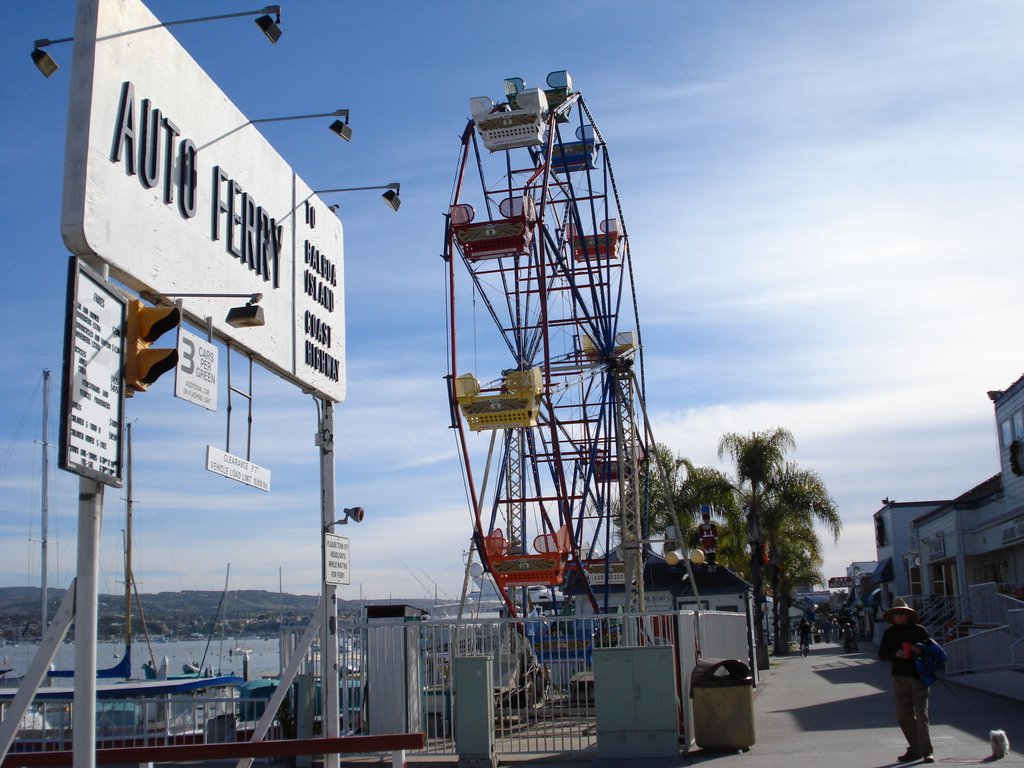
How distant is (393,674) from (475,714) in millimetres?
2116

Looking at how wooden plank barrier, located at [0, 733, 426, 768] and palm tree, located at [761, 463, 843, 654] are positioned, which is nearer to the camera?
wooden plank barrier, located at [0, 733, 426, 768]

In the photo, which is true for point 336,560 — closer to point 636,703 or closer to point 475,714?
point 475,714

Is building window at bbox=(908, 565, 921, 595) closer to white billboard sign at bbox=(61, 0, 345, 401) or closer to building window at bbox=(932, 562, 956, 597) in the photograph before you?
building window at bbox=(932, 562, 956, 597)

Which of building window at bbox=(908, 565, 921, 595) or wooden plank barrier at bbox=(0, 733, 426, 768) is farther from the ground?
building window at bbox=(908, 565, 921, 595)

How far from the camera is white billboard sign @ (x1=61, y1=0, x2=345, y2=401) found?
7004 mm

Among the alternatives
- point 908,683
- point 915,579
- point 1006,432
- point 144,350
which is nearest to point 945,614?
point 1006,432

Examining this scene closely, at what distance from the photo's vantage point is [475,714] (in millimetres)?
13570

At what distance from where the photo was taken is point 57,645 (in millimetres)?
6344

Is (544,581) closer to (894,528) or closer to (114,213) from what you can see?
(114,213)

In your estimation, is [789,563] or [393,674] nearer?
[393,674]

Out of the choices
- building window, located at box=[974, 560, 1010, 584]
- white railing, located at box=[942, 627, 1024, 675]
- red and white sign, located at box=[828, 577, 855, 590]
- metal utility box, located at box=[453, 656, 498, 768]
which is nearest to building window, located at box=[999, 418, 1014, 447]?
building window, located at box=[974, 560, 1010, 584]

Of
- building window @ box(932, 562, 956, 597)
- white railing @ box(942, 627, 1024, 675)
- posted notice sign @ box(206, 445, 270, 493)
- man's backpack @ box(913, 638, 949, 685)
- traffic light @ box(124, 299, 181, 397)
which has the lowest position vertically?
white railing @ box(942, 627, 1024, 675)

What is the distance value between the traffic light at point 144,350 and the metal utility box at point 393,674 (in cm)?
890

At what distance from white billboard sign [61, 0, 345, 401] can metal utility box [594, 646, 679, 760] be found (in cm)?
515
